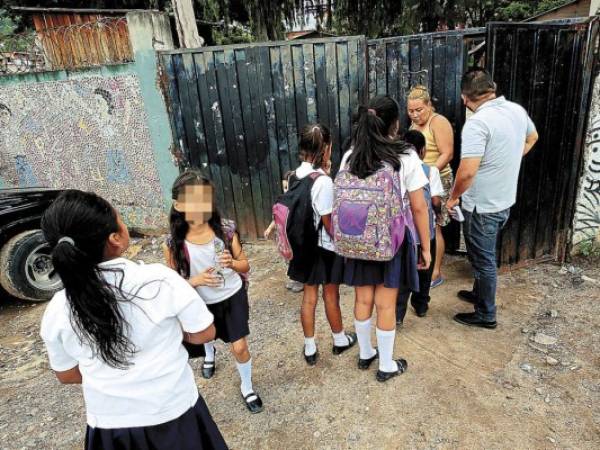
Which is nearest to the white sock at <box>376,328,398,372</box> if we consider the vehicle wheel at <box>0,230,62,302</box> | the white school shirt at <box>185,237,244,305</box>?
the white school shirt at <box>185,237,244,305</box>

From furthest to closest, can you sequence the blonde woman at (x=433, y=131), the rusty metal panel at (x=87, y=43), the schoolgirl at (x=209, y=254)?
the rusty metal panel at (x=87, y=43) → the blonde woman at (x=433, y=131) → the schoolgirl at (x=209, y=254)

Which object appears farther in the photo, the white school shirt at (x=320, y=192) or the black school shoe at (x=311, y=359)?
the black school shoe at (x=311, y=359)

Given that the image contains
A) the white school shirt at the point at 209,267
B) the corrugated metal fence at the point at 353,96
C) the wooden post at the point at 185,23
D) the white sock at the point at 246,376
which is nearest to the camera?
the white school shirt at the point at 209,267

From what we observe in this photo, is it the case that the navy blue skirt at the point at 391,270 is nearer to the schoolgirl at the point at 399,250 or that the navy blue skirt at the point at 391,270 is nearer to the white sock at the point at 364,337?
the schoolgirl at the point at 399,250

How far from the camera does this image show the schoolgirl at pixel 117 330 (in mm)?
1313

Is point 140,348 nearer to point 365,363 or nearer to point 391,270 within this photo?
point 391,270

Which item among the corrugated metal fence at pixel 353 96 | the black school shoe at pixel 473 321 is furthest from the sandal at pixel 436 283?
the corrugated metal fence at pixel 353 96

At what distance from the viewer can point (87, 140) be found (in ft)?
Answer: 18.0

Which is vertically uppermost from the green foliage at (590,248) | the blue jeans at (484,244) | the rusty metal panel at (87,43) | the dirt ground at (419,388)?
the rusty metal panel at (87,43)

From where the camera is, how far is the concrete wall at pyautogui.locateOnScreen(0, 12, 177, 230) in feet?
16.3

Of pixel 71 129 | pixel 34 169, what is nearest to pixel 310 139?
pixel 71 129

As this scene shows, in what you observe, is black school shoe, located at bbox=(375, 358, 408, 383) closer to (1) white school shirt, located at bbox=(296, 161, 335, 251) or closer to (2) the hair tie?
(1) white school shirt, located at bbox=(296, 161, 335, 251)

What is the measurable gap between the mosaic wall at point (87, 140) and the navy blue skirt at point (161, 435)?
4.18 metres

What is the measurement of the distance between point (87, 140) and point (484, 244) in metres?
4.82
